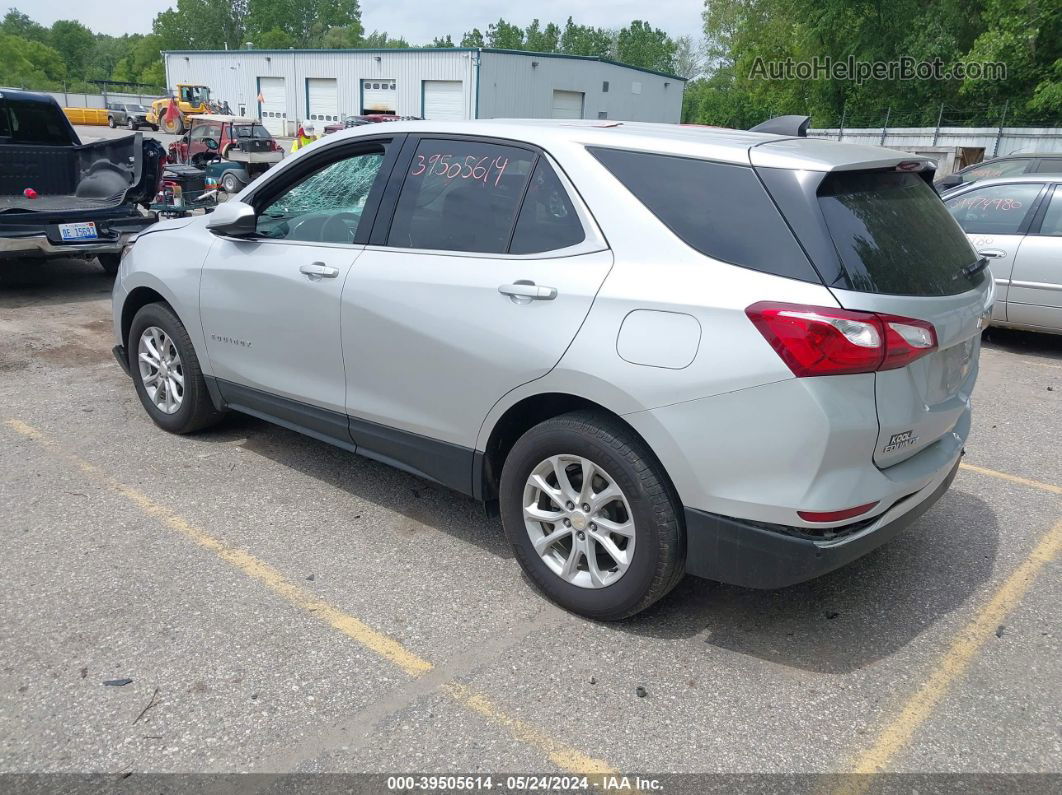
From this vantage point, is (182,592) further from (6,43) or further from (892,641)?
(6,43)

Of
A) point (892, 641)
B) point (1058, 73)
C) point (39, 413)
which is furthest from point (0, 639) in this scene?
point (1058, 73)

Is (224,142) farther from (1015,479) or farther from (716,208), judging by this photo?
(716,208)

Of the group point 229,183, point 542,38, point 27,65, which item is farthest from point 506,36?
→ point 229,183

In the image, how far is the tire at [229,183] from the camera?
16891 millimetres

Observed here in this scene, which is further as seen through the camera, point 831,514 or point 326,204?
point 326,204

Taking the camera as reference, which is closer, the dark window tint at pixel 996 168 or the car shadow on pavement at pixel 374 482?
the car shadow on pavement at pixel 374 482

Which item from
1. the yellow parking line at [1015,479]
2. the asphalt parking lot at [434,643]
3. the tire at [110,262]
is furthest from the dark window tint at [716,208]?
the tire at [110,262]

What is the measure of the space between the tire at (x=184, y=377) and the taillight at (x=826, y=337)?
3279 millimetres

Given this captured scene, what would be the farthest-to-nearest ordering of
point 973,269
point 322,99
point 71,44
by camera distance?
1. point 71,44
2. point 322,99
3. point 973,269

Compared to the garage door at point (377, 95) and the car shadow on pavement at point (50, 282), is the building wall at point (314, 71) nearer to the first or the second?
the garage door at point (377, 95)

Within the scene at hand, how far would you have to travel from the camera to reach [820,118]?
40.3m

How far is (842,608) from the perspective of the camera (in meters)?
3.40

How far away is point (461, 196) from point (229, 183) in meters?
15.1

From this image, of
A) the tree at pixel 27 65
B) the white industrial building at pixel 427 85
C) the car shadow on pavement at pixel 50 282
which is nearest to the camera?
the car shadow on pavement at pixel 50 282
